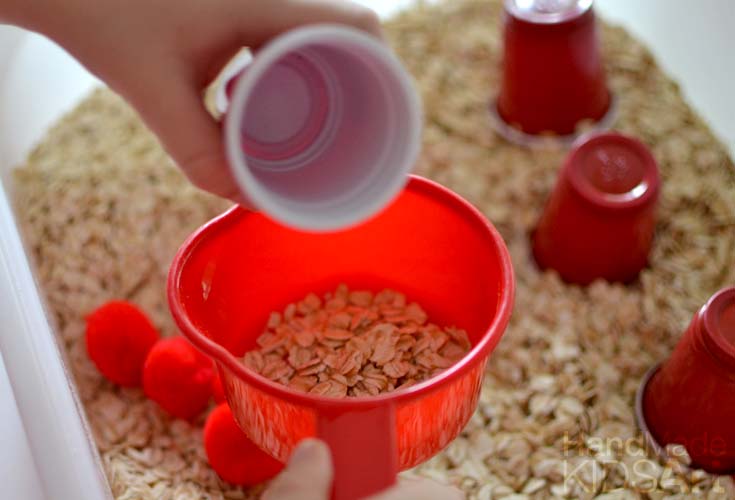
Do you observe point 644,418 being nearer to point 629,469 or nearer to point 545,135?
point 629,469

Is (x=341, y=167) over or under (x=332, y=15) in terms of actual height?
under

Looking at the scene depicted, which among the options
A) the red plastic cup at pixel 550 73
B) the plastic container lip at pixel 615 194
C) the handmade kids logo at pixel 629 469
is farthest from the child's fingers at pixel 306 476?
the red plastic cup at pixel 550 73

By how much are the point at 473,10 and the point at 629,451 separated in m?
0.89

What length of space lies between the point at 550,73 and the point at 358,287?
51 centimetres

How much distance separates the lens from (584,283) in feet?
3.87

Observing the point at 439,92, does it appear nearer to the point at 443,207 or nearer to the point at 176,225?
the point at 176,225

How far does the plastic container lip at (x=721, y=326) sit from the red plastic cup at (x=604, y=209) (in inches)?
7.6

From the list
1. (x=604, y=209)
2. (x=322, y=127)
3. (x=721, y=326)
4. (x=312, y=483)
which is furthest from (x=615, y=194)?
(x=312, y=483)

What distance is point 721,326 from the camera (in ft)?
3.01

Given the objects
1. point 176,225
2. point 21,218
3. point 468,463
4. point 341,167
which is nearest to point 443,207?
point 341,167

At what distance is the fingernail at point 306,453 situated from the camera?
2.16 ft

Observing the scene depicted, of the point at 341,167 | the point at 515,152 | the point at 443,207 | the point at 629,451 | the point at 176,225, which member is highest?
the point at 341,167

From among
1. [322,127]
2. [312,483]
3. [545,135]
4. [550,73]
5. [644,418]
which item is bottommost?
[644,418]

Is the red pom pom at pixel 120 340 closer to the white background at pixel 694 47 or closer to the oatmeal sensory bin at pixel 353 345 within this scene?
the oatmeal sensory bin at pixel 353 345
